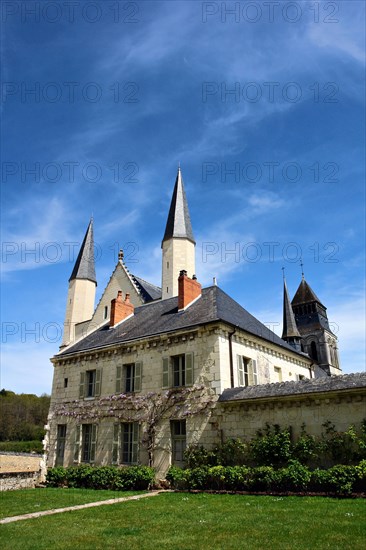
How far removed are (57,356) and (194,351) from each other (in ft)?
28.6

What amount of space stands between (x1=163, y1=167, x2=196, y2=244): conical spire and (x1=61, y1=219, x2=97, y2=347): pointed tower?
24.4 ft

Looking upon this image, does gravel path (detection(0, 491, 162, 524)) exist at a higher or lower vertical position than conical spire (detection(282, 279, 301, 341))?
lower

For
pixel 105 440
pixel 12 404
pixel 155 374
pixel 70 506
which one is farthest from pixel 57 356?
pixel 12 404

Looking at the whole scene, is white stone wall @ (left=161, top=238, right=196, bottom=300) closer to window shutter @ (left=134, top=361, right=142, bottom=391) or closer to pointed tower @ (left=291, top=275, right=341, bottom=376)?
window shutter @ (left=134, top=361, right=142, bottom=391)

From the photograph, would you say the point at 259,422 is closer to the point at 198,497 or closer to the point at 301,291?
the point at 198,497

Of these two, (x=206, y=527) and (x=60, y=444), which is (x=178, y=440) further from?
(x=206, y=527)

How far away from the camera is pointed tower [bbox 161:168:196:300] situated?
84.5 ft

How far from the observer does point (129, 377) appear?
56.5ft

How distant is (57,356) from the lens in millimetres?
20672

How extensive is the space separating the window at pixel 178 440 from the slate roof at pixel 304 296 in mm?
40480

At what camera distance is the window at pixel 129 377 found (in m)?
16.5

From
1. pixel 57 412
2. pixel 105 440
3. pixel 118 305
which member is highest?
pixel 118 305

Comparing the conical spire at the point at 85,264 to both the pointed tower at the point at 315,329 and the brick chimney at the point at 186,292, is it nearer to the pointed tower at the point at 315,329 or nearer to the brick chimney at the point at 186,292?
the brick chimney at the point at 186,292

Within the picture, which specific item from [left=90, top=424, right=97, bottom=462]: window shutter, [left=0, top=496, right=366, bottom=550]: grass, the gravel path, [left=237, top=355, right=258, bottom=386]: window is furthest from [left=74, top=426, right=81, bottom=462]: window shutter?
[left=0, top=496, right=366, bottom=550]: grass
